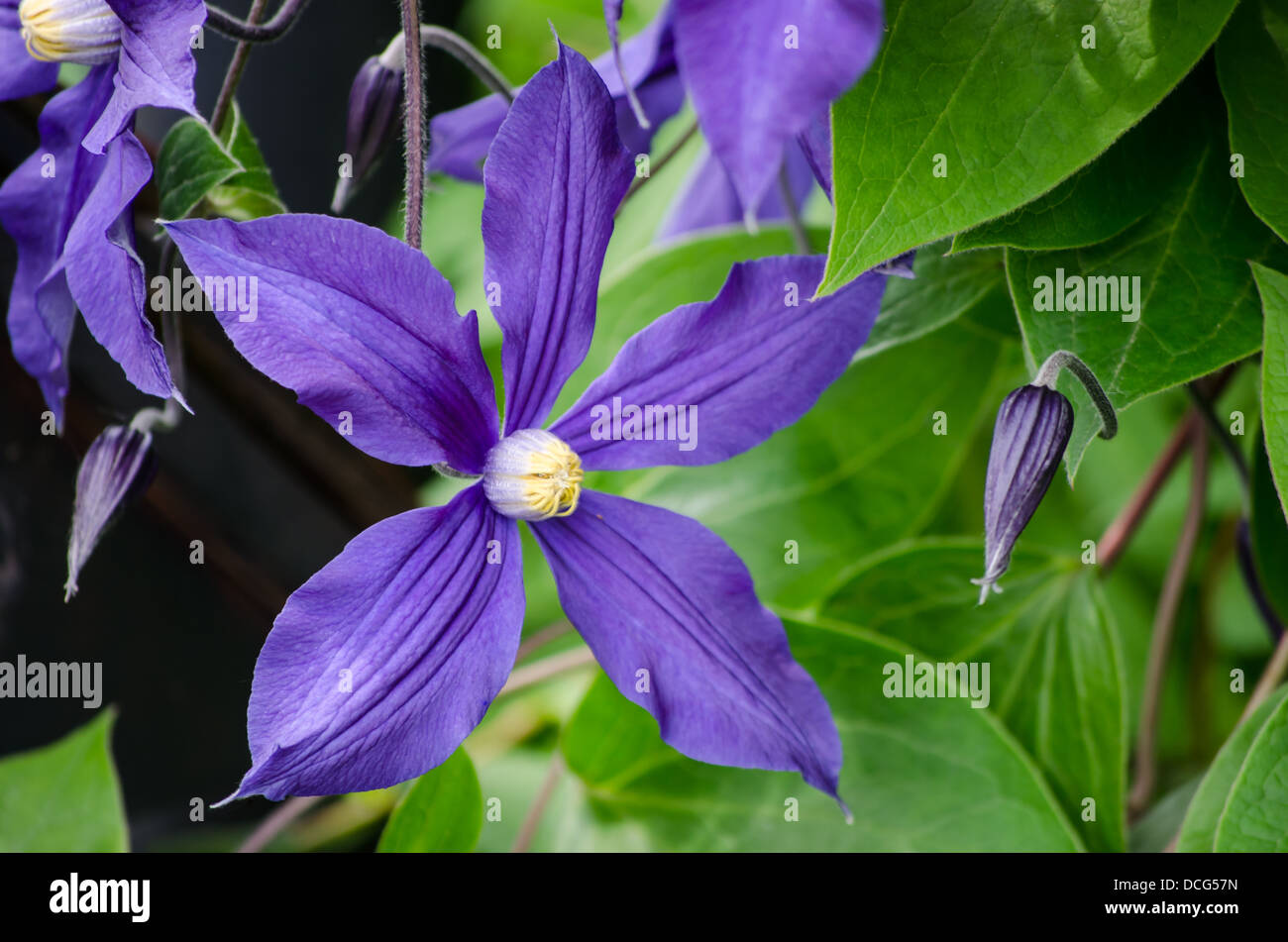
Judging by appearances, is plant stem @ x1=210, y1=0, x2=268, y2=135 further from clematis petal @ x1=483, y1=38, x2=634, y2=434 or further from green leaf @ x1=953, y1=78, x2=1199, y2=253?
green leaf @ x1=953, y1=78, x2=1199, y2=253

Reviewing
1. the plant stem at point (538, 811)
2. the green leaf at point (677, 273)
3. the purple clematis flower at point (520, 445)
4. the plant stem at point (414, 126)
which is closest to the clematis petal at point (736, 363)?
the purple clematis flower at point (520, 445)

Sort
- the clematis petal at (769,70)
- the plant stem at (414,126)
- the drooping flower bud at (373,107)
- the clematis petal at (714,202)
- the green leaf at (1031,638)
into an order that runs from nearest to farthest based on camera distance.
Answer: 1. the clematis petal at (769,70)
2. the plant stem at (414,126)
3. the drooping flower bud at (373,107)
4. the green leaf at (1031,638)
5. the clematis petal at (714,202)

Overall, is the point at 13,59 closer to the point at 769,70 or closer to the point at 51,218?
the point at 51,218

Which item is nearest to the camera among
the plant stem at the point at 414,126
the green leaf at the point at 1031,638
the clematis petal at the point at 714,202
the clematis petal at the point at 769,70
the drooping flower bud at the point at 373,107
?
the clematis petal at the point at 769,70

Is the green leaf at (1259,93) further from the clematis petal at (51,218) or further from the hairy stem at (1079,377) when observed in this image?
the clematis petal at (51,218)

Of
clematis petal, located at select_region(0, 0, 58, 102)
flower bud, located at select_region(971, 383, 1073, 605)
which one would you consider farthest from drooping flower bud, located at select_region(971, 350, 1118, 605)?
clematis petal, located at select_region(0, 0, 58, 102)

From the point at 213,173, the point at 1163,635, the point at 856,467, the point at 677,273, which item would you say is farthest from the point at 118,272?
the point at 1163,635

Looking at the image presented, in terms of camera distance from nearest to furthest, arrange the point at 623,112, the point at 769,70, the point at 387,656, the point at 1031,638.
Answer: the point at 769,70 → the point at 387,656 → the point at 623,112 → the point at 1031,638
